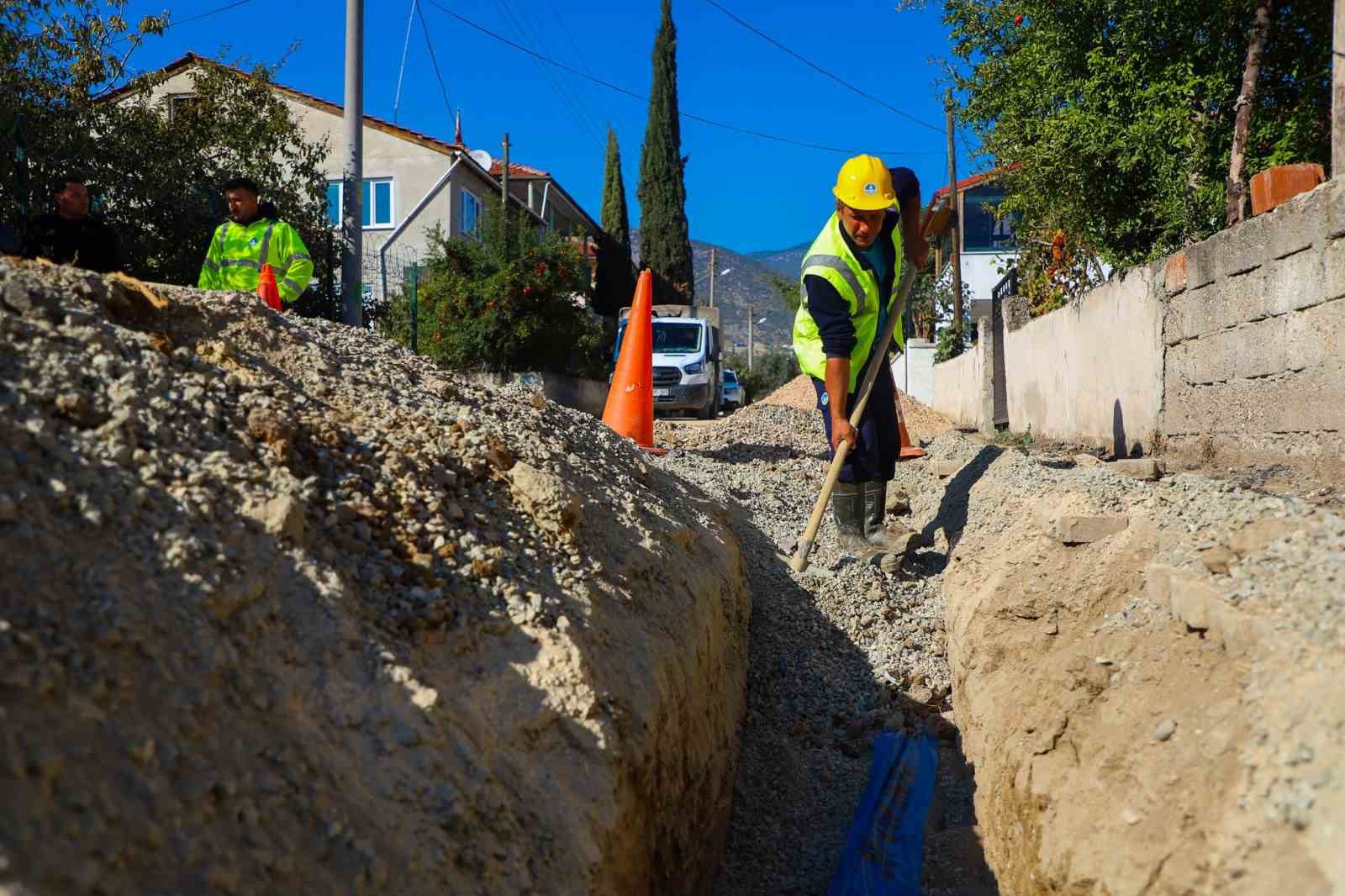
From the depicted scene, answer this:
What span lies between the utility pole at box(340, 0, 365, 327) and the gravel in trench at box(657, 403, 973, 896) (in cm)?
483

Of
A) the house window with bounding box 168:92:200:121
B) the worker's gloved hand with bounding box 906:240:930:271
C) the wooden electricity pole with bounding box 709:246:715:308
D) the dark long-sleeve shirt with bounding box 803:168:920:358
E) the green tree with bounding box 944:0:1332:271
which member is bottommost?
the dark long-sleeve shirt with bounding box 803:168:920:358

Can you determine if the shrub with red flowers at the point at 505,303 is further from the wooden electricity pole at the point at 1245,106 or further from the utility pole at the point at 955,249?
the wooden electricity pole at the point at 1245,106

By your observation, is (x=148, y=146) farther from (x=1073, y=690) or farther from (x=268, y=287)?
(x=1073, y=690)

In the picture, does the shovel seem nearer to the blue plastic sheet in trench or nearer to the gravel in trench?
the gravel in trench

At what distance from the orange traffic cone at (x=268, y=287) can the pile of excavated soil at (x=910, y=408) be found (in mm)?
7950

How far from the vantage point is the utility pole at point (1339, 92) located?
5.48 m

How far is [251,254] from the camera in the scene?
588 centimetres

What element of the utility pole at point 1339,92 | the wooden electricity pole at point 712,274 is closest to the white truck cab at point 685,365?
the utility pole at point 1339,92

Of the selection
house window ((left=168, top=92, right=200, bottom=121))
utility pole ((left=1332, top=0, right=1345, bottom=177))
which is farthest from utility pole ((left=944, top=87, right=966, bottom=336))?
utility pole ((left=1332, top=0, right=1345, bottom=177))

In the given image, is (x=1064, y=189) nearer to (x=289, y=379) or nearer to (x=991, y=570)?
(x=991, y=570)

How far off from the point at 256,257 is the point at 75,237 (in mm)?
852

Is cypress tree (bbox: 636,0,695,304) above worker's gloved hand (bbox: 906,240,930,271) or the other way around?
above

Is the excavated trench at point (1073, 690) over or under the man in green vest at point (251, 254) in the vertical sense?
under

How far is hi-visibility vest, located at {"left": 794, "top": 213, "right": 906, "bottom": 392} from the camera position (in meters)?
5.41
